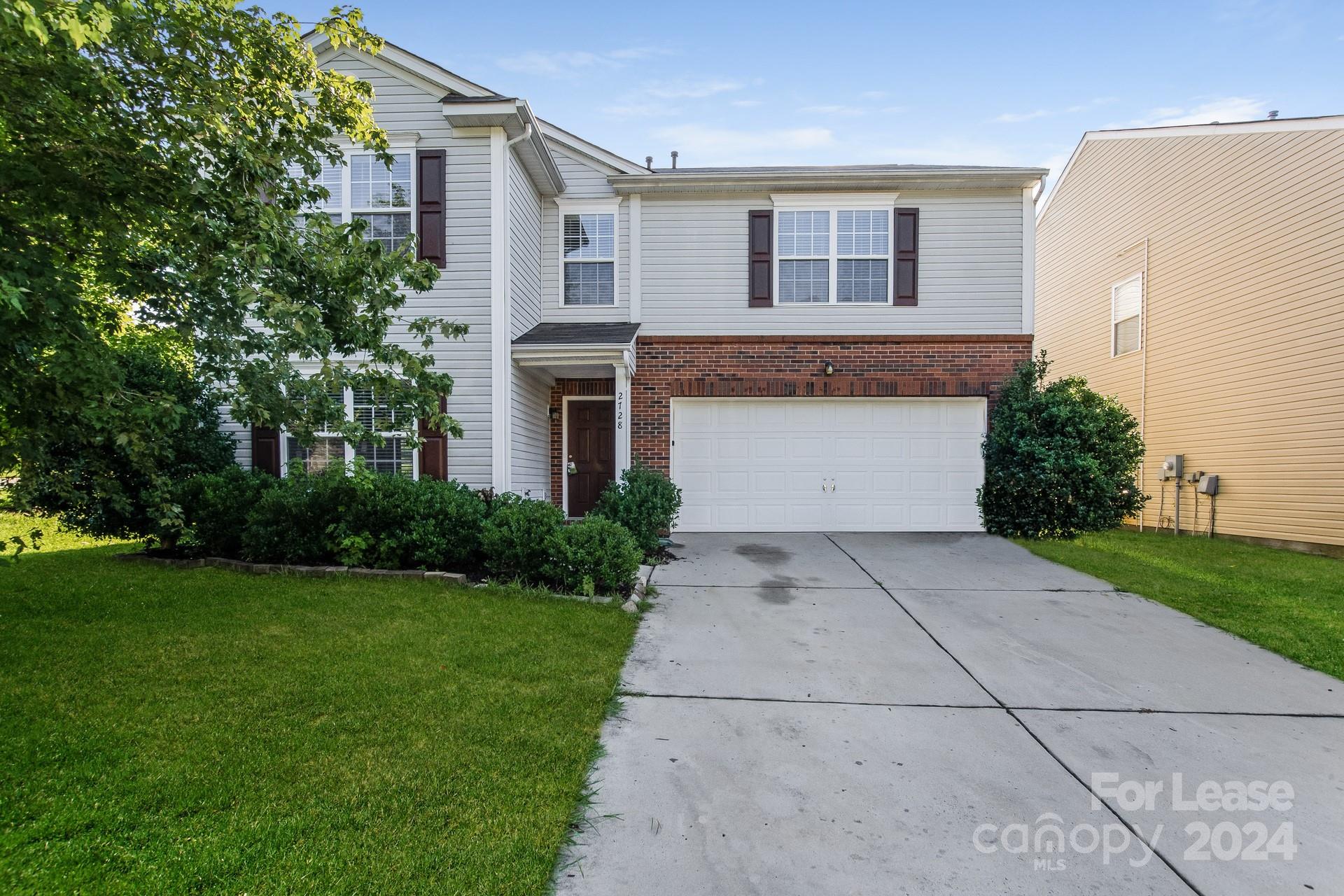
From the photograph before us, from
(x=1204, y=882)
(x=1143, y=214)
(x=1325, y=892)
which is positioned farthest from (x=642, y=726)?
(x=1143, y=214)

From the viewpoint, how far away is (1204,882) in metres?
2.42

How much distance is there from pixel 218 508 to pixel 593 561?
14.6 ft

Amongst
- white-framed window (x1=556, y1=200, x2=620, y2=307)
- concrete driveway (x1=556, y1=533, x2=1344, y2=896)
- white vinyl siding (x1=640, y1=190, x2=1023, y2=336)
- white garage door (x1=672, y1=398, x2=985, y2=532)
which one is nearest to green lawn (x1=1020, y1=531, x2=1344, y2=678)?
concrete driveway (x1=556, y1=533, x2=1344, y2=896)

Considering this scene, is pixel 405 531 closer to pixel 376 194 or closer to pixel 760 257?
pixel 376 194

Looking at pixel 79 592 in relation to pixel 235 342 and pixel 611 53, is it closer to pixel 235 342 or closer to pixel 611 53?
pixel 235 342

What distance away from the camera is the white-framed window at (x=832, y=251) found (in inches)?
404

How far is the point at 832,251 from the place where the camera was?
10.3 meters

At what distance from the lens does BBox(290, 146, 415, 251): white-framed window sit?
8438 millimetres

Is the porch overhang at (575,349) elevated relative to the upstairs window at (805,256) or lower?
lower

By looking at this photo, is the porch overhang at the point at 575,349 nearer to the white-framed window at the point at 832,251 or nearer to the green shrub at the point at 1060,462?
the white-framed window at the point at 832,251

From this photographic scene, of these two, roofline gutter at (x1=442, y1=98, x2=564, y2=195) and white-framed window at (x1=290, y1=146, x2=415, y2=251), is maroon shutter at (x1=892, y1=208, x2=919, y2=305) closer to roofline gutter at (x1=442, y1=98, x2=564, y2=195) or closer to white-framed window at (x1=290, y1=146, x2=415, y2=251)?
roofline gutter at (x1=442, y1=98, x2=564, y2=195)

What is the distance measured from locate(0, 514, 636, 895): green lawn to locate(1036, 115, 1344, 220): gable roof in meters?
11.9

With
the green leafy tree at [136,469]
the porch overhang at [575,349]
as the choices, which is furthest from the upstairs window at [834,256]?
the green leafy tree at [136,469]

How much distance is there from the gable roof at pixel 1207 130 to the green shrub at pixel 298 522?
13.7 m
